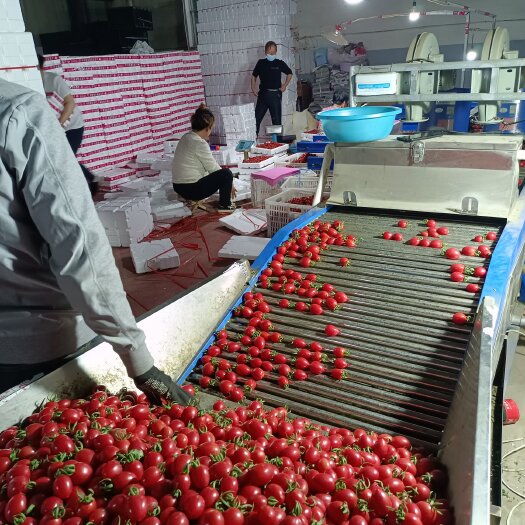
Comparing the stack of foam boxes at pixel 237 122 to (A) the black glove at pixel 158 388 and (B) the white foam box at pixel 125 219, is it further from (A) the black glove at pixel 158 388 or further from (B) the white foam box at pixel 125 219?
(A) the black glove at pixel 158 388

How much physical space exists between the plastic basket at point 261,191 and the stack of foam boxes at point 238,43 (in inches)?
173

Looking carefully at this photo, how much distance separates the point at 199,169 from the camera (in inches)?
262

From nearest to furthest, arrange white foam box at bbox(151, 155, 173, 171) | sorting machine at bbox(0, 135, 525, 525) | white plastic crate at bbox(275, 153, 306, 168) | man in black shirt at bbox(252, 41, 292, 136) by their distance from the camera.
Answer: sorting machine at bbox(0, 135, 525, 525), white plastic crate at bbox(275, 153, 306, 168), white foam box at bbox(151, 155, 173, 171), man in black shirt at bbox(252, 41, 292, 136)

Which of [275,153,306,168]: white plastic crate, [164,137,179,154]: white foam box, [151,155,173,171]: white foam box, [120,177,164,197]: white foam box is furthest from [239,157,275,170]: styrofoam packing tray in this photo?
[164,137,179,154]: white foam box

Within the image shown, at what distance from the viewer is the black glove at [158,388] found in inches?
70.8

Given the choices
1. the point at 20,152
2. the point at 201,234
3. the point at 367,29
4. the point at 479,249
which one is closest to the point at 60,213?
the point at 20,152

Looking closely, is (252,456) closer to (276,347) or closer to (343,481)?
(343,481)

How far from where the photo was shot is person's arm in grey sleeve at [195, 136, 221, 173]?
6391 mm

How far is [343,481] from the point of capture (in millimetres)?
1559

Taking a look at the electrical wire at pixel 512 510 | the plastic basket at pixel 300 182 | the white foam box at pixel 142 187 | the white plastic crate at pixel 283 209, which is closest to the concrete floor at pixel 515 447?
the electrical wire at pixel 512 510

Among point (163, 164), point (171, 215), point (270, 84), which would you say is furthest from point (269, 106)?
point (171, 215)

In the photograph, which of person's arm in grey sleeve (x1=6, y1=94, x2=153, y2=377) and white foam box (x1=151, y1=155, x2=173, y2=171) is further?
white foam box (x1=151, y1=155, x2=173, y2=171)

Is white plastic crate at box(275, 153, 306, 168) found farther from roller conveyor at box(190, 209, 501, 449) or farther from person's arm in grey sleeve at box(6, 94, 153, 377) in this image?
person's arm in grey sleeve at box(6, 94, 153, 377)

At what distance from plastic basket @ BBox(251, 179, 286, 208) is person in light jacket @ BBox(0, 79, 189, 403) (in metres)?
4.68
